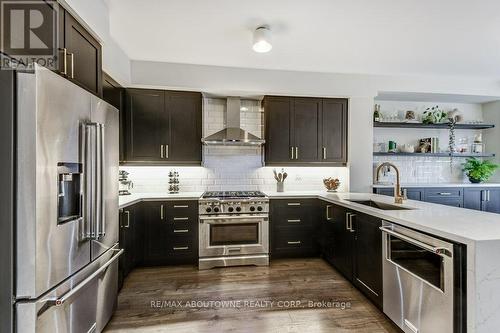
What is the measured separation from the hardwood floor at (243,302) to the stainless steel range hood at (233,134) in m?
1.75

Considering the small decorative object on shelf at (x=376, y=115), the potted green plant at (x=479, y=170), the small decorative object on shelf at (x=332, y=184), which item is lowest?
the small decorative object on shelf at (x=332, y=184)

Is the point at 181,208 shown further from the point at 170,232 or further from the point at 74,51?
the point at 74,51

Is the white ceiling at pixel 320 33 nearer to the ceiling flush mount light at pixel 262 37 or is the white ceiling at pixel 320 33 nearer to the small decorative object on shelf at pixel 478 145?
the ceiling flush mount light at pixel 262 37

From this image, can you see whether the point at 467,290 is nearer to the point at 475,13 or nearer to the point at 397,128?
the point at 475,13

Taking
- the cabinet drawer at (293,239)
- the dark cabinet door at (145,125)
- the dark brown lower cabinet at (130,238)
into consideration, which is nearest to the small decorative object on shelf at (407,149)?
the cabinet drawer at (293,239)

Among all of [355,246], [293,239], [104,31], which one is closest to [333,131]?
[293,239]

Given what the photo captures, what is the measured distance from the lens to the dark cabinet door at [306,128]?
3.83 metres

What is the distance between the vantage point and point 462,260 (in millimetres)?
1413

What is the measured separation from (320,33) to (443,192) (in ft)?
10.9

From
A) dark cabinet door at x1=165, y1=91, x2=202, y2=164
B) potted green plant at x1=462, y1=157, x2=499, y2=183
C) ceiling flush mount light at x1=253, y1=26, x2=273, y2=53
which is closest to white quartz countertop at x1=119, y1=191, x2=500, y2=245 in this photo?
dark cabinet door at x1=165, y1=91, x2=202, y2=164

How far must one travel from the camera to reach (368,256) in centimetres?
236

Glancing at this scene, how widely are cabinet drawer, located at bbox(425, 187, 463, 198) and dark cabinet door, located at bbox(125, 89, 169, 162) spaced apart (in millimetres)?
4210

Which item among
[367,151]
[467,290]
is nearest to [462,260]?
[467,290]

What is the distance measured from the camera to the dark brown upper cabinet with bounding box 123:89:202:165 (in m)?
3.51
